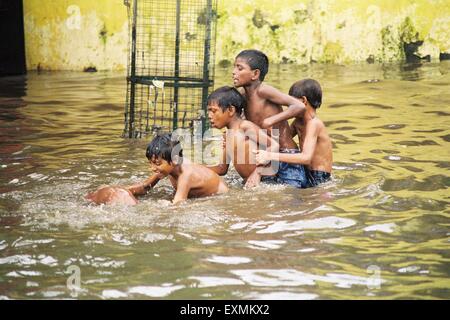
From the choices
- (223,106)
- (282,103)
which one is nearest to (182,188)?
(223,106)

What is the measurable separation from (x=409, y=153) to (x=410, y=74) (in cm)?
505

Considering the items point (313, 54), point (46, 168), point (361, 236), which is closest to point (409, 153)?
point (361, 236)

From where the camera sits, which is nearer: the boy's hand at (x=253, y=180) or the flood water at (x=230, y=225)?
the flood water at (x=230, y=225)

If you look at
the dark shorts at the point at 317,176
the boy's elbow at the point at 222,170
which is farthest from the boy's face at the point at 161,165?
the dark shorts at the point at 317,176

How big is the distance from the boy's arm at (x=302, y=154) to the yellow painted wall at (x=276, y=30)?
22.0 feet

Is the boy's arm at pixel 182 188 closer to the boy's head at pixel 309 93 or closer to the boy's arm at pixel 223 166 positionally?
the boy's arm at pixel 223 166

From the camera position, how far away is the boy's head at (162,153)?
6.19m

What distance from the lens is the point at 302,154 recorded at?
6824mm

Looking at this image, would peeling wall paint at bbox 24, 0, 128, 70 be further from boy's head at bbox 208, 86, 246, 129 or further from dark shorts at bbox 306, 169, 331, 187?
dark shorts at bbox 306, 169, 331, 187

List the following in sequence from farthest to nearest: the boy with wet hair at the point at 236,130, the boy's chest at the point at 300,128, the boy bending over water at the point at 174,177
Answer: the boy's chest at the point at 300,128 < the boy with wet hair at the point at 236,130 < the boy bending over water at the point at 174,177

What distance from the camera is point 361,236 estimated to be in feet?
17.9

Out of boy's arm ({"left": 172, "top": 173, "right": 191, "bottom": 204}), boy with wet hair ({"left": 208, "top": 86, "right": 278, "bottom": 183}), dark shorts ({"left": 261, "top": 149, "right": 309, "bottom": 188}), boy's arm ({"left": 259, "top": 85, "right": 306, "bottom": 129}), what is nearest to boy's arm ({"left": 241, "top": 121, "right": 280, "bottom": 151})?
boy with wet hair ({"left": 208, "top": 86, "right": 278, "bottom": 183})

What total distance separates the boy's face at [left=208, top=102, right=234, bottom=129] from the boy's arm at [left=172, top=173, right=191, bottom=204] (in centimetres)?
65

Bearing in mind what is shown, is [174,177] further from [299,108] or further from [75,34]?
[75,34]
